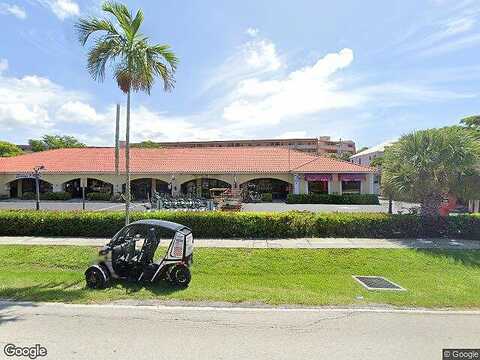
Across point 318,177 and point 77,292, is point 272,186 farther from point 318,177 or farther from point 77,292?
point 77,292

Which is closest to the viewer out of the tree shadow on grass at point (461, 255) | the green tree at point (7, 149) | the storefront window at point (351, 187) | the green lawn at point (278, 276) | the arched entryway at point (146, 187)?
the green lawn at point (278, 276)

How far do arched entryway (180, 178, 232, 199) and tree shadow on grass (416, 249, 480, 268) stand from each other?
981 inches

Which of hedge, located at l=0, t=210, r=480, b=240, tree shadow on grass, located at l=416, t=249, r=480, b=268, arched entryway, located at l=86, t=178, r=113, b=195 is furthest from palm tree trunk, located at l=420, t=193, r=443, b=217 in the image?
arched entryway, located at l=86, t=178, r=113, b=195

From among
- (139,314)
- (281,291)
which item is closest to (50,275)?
(139,314)

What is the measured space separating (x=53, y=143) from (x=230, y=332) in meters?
80.2

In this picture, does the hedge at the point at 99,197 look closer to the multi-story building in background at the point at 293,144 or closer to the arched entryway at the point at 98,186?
the arched entryway at the point at 98,186

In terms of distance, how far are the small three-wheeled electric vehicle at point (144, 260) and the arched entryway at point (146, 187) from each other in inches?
1067

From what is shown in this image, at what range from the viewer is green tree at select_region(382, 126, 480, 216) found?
1322 centimetres

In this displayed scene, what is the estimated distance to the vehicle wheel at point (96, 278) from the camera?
786 cm

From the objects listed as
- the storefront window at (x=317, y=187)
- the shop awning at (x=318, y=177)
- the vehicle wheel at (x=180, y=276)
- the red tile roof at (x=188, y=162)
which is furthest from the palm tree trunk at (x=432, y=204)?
the storefront window at (x=317, y=187)

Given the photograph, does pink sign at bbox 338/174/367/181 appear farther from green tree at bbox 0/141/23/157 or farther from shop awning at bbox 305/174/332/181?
green tree at bbox 0/141/23/157

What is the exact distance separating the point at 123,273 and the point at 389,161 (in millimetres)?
11354

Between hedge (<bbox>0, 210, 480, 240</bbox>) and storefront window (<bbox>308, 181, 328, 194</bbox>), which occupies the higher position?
storefront window (<bbox>308, 181, 328, 194</bbox>)

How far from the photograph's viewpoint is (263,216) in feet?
44.7
